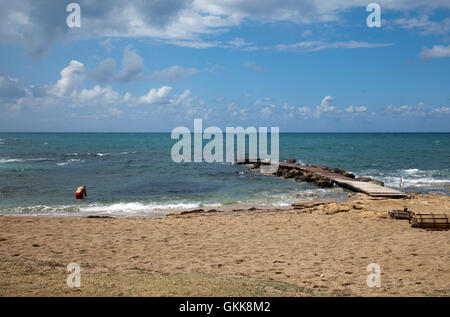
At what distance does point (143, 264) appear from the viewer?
8.12 meters

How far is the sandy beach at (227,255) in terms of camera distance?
252 inches

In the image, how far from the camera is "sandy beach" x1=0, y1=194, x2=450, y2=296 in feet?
21.0

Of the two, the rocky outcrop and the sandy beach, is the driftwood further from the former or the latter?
the rocky outcrop

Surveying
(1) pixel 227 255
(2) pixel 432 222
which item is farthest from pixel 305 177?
(1) pixel 227 255

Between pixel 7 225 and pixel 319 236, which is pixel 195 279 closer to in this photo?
pixel 319 236

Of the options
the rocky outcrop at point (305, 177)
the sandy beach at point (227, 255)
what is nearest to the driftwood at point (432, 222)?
the sandy beach at point (227, 255)

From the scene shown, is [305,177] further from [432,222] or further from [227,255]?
[227,255]

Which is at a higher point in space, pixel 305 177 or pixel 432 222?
pixel 432 222

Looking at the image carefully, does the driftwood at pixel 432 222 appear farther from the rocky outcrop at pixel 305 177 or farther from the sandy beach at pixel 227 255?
the rocky outcrop at pixel 305 177

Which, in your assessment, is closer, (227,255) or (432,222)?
(227,255)

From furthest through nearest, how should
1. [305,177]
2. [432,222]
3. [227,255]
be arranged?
[305,177] → [432,222] → [227,255]

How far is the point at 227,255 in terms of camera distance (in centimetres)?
898

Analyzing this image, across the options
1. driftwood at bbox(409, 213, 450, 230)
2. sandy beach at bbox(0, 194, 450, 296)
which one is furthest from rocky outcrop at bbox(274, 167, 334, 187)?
driftwood at bbox(409, 213, 450, 230)

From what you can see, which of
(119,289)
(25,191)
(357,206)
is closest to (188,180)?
(25,191)
